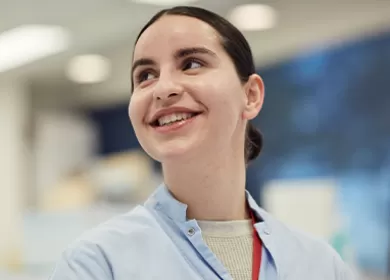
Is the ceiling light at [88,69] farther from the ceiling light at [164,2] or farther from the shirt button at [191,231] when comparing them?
the shirt button at [191,231]

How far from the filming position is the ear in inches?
43.6

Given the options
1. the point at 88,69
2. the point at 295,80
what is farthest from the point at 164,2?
the point at 88,69

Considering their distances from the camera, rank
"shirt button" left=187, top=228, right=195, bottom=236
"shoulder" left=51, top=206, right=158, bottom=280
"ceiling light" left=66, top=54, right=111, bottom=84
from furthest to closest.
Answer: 1. "ceiling light" left=66, top=54, right=111, bottom=84
2. "shirt button" left=187, top=228, right=195, bottom=236
3. "shoulder" left=51, top=206, right=158, bottom=280

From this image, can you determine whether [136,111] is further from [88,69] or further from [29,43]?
[88,69]

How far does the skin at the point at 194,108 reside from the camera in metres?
0.98

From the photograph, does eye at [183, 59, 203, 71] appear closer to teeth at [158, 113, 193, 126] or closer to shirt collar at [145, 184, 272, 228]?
teeth at [158, 113, 193, 126]

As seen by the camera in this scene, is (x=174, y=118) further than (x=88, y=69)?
No

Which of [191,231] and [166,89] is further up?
[166,89]

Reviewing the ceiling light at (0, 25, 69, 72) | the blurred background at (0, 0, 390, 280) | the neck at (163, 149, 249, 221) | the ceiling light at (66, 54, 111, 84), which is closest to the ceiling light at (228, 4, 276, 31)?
the blurred background at (0, 0, 390, 280)

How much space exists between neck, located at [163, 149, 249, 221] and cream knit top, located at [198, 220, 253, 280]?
2 centimetres

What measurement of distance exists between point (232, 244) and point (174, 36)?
0.33m

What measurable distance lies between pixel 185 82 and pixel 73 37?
3.68 m

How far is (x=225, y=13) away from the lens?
403 centimetres

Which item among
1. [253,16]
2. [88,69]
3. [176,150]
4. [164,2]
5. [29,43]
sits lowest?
[88,69]
